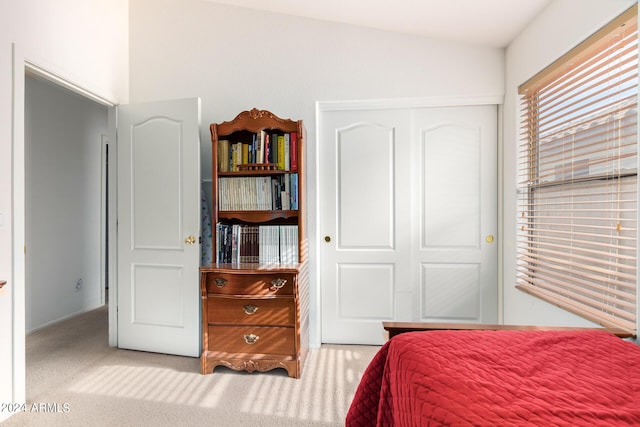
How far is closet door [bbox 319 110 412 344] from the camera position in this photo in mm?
2820

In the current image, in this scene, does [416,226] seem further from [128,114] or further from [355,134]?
[128,114]

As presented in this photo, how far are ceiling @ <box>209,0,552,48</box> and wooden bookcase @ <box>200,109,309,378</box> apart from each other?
0.91m

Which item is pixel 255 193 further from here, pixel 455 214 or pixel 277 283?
pixel 455 214

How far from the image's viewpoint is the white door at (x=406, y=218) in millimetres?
2773

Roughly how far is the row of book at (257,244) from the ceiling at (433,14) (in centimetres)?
164

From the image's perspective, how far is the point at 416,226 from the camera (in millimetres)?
2816

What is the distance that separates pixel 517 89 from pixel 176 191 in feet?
8.54

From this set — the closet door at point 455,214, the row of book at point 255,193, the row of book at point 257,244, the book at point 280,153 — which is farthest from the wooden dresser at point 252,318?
the closet door at point 455,214

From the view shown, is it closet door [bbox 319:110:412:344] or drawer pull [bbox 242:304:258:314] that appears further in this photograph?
closet door [bbox 319:110:412:344]

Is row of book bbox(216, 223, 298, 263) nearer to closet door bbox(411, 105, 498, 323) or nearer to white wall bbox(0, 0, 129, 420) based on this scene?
closet door bbox(411, 105, 498, 323)

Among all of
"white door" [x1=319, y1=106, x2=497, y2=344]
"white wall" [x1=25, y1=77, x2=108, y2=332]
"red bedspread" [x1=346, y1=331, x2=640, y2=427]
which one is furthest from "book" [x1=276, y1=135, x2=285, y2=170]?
"white wall" [x1=25, y1=77, x2=108, y2=332]

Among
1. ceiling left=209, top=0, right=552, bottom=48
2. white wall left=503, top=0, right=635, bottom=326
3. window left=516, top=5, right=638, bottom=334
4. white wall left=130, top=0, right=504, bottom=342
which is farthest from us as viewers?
white wall left=130, top=0, right=504, bottom=342

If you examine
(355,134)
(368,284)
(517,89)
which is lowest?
(368,284)

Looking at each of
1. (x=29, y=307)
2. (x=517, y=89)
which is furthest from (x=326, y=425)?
(x=29, y=307)
